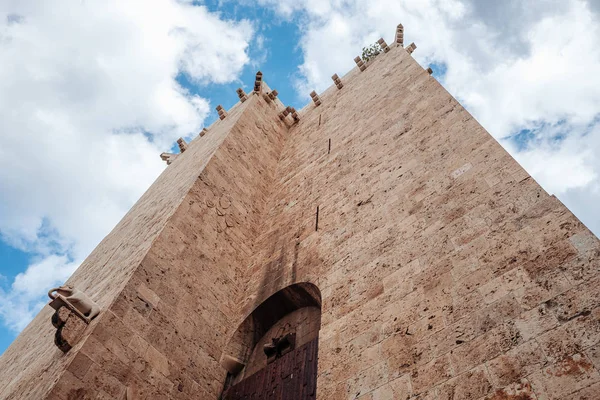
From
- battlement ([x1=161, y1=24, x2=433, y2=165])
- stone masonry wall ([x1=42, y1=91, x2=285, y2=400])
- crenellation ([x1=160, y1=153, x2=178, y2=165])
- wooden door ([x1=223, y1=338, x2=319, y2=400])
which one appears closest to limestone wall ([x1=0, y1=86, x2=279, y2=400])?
stone masonry wall ([x1=42, y1=91, x2=285, y2=400])

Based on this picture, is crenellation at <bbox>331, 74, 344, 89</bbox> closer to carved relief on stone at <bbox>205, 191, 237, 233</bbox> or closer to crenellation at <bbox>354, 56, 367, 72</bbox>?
crenellation at <bbox>354, 56, 367, 72</bbox>

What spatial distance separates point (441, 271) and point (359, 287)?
92cm

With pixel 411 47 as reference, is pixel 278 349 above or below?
below

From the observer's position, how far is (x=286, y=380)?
4406mm

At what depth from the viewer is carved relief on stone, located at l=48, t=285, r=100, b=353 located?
13.2 feet

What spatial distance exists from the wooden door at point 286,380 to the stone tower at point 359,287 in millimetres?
19

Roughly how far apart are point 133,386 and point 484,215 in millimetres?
3543

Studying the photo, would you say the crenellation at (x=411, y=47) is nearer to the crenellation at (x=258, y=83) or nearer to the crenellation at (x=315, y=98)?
the crenellation at (x=315, y=98)

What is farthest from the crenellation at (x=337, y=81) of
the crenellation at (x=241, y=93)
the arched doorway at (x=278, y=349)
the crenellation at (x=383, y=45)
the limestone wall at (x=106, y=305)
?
the arched doorway at (x=278, y=349)

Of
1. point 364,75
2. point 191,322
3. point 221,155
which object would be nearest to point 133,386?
point 191,322

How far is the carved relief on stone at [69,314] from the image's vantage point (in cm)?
403

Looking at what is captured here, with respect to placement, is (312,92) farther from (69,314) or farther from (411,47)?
(69,314)

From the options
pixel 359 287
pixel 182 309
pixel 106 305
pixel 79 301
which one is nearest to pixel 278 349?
pixel 182 309

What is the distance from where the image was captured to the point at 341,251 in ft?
16.4
